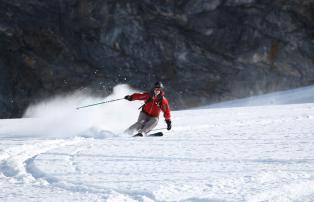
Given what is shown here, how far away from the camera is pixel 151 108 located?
484 inches

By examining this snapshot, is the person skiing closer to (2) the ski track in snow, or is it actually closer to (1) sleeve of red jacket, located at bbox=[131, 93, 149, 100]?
(1) sleeve of red jacket, located at bbox=[131, 93, 149, 100]

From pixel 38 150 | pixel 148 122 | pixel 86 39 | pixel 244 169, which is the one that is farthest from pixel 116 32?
pixel 244 169

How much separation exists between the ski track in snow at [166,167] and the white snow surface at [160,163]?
1 cm

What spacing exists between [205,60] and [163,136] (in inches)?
617

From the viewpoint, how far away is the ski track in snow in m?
5.41

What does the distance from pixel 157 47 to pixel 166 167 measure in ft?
64.9

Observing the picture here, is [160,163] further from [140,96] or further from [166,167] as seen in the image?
[140,96]

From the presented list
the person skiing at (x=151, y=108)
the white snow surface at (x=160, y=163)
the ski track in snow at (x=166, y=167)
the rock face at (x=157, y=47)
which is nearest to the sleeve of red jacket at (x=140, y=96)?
the person skiing at (x=151, y=108)

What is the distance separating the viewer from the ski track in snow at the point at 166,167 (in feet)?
17.8

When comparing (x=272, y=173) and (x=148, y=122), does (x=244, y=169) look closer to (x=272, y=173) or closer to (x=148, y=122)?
(x=272, y=173)

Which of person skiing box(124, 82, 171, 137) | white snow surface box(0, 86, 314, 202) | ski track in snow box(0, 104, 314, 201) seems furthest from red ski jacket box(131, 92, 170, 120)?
ski track in snow box(0, 104, 314, 201)

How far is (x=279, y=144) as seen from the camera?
9.10 metres

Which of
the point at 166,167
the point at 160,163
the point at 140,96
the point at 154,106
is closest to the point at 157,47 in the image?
the point at 154,106

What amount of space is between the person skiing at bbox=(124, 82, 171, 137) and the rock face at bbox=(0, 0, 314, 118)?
14095mm
